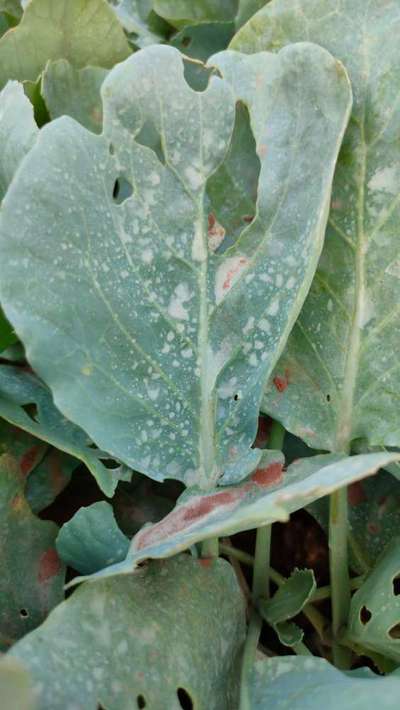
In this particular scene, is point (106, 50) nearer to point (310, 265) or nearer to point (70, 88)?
point (70, 88)

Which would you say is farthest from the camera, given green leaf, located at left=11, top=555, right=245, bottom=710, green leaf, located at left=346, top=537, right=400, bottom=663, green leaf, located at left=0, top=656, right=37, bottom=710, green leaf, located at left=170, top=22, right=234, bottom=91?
green leaf, located at left=170, top=22, right=234, bottom=91

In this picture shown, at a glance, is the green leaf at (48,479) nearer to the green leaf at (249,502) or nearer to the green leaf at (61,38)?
the green leaf at (249,502)

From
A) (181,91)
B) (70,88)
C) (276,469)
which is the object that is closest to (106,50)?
(70,88)

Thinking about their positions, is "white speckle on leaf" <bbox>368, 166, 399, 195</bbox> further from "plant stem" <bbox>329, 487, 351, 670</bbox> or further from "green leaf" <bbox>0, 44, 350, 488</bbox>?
"plant stem" <bbox>329, 487, 351, 670</bbox>

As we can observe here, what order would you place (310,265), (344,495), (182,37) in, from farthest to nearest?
(182,37), (344,495), (310,265)

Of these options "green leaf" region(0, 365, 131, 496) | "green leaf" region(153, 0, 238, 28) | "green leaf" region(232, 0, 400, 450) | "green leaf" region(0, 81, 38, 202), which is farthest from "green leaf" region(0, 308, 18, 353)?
"green leaf" region(153, 0, 238, 28)

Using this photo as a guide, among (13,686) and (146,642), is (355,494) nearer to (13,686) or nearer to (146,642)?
(146,642)

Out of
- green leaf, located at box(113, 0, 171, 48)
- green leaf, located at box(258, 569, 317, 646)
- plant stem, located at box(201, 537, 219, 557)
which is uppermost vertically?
green leaf, located at box(113, 0, 171, 48)

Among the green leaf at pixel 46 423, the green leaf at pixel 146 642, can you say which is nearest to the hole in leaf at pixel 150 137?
the green leaf at pixel 46 423
